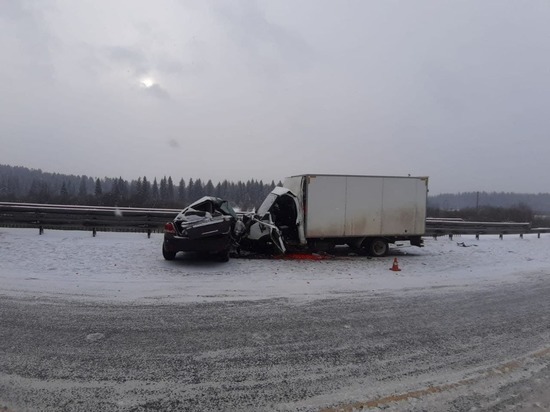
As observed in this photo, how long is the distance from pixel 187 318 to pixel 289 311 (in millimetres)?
1675

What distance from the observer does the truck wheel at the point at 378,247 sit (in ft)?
41.4

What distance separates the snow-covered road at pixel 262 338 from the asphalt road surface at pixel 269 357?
0.02m

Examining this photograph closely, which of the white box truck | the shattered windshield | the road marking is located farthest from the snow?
the road marking

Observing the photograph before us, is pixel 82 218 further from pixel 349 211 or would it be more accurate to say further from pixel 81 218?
pixel 349 211

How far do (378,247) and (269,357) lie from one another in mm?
9301

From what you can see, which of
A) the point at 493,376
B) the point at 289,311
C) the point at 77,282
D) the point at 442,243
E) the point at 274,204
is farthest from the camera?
the point at 442,243

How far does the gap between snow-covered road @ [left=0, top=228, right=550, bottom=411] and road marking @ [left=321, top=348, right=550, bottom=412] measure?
18mm

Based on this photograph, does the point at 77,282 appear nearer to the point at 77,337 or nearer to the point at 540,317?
the point at 77,337

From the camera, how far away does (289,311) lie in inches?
239

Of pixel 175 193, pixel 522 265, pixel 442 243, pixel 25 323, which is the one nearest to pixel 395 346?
pixel 25 323

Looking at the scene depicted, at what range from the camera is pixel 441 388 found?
3.65m

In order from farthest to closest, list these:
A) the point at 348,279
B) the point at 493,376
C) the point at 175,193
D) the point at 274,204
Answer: the point at 175,193
the point at 274,204
the point at 348,279
the point at 493,376

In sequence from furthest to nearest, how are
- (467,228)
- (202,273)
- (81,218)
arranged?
(467,228) < (81,218) < (202,273)

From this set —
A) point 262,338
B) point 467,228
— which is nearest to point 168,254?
point 262,338
